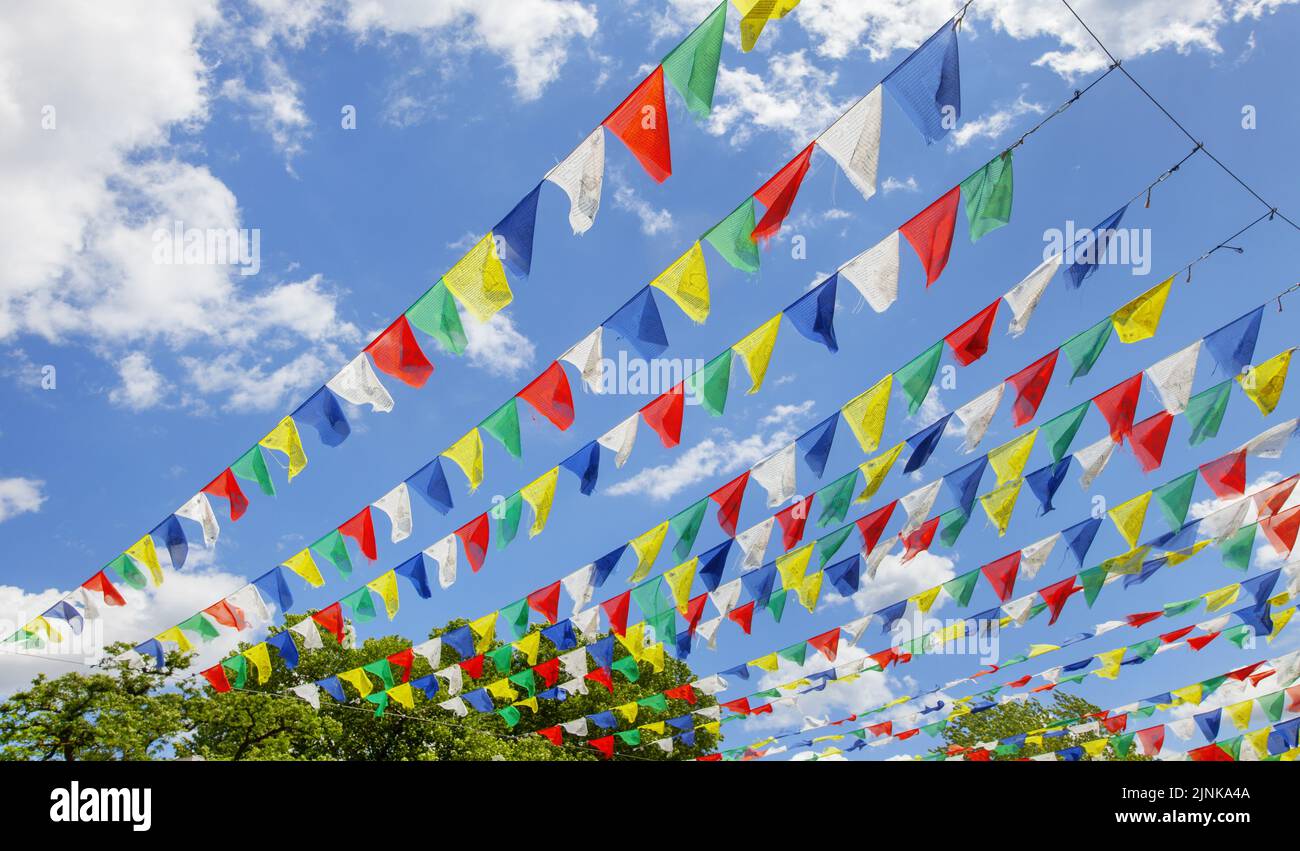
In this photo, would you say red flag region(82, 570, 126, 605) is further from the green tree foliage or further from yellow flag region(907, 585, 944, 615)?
yellow flag region(907, 585, 944, 615)

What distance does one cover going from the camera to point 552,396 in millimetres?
7250

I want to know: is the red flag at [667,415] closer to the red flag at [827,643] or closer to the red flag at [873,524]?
the red flag at [873,524]

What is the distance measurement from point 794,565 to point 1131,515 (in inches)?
140

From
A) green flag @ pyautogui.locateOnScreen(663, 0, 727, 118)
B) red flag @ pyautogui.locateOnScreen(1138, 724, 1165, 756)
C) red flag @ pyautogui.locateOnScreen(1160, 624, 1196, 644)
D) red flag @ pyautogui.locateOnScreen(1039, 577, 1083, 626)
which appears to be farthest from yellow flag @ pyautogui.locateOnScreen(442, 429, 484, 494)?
red flag @ pyautogui.locateOnScreen(1138, 724, 1165, 756)

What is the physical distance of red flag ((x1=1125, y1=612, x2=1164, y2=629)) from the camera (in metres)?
11.0

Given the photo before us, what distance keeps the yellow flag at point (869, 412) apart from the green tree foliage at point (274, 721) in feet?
21.3

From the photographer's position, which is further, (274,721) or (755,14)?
(274,721)

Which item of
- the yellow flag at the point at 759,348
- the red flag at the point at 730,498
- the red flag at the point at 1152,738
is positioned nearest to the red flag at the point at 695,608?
the red flag at the point at 730,498

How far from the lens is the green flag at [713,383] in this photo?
7.12 metres

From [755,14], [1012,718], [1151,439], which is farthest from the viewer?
[1012,718]

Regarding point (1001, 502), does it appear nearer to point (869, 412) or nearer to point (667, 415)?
point (869, 412)

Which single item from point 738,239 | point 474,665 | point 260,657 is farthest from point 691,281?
point 474,665

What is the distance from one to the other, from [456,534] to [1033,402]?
5.94 metres

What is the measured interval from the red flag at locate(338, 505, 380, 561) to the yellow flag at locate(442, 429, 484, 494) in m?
1.66
